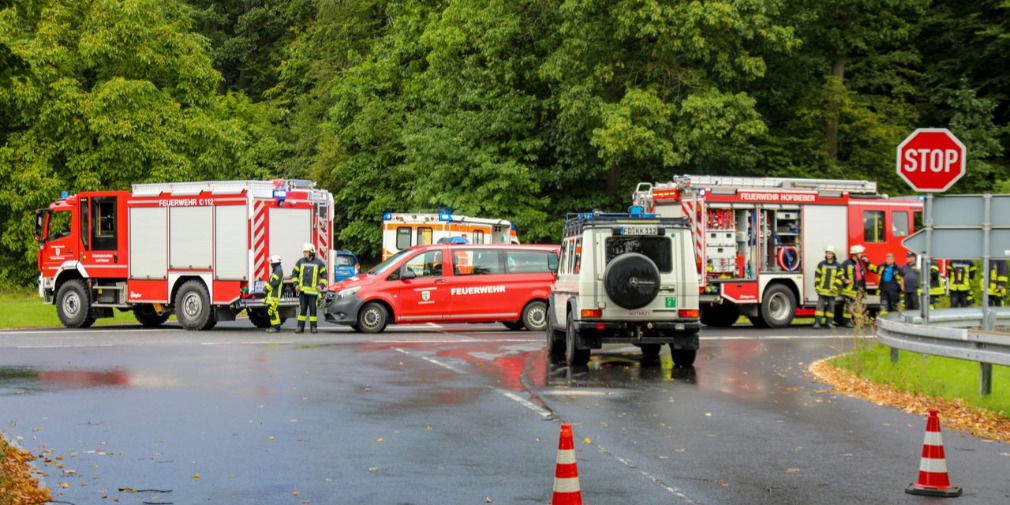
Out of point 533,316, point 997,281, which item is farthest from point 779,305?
point 533,316

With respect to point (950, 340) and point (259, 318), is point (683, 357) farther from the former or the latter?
point (259, 318)

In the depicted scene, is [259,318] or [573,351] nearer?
[573,351]

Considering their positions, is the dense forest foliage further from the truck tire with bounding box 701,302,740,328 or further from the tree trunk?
the truck tire with bounding box 701,302,740,328

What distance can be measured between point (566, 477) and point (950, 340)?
785 centimetres

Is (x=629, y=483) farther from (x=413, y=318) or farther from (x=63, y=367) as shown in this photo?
(x=413, y=318)

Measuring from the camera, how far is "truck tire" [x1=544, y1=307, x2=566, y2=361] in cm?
1880

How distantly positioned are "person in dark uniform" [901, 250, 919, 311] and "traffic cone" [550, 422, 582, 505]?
1944 centimetres

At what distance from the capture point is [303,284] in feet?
78.8

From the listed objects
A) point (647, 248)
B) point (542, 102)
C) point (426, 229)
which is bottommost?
point (647, 248)

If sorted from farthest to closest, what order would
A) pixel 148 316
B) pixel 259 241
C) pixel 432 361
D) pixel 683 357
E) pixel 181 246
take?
pixel 148 316, pixel 181 246, pixel 259 241, pixel 432 361, pixel 683 357

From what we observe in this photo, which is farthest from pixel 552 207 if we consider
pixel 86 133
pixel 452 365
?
pixel 452 365

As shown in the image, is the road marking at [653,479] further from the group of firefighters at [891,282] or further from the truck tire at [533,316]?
the group of firefighters at [891,282]

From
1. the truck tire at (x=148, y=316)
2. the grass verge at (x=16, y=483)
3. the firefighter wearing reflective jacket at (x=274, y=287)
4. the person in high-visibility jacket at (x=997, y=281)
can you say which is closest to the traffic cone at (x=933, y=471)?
the grass verge at (x=16, y=483)

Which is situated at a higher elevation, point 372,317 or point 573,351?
point 372,317
